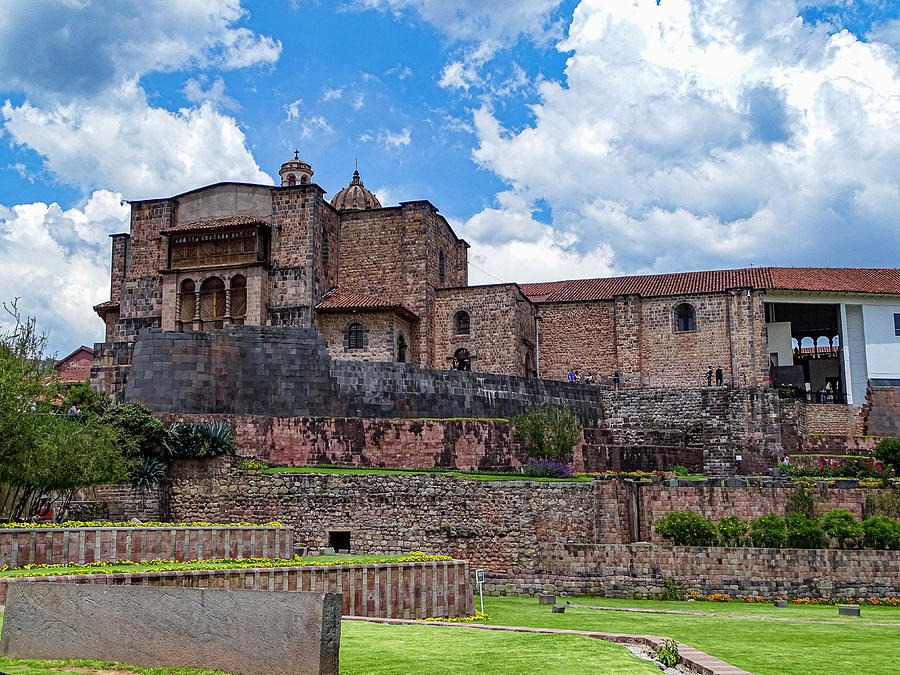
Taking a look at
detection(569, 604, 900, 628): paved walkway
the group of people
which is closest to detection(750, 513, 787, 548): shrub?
detection(569, 604, 900, 628): paved walkway

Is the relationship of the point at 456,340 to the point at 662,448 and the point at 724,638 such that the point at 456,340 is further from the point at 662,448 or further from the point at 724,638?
the point at 724,638

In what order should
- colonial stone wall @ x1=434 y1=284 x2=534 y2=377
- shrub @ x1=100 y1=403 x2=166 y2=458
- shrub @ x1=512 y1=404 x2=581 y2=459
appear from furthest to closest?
colonial stone wall @ x1=434 y1=284 x2=534 y2=377, shrub @ x1=512 y1=404 x2=581 y2=459, shrub @ x1=100 y1=403 x2=166 y2=458

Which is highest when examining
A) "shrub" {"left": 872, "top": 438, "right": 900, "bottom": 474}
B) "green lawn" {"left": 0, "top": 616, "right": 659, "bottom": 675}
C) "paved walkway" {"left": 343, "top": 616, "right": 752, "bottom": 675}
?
"shrub" {"left": 872, "top": 438, "right": 900, "bottom": 474}

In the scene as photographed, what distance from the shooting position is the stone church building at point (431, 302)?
39.7 meters

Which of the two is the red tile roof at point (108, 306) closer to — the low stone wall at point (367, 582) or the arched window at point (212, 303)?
the arched window at point (212, 303)

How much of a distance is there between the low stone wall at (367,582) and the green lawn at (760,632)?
3.25 feet

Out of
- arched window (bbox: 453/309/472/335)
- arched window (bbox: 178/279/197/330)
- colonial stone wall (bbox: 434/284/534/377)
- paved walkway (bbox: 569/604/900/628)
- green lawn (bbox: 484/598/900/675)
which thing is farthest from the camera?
arched window (bbox: 453/309/472/335)

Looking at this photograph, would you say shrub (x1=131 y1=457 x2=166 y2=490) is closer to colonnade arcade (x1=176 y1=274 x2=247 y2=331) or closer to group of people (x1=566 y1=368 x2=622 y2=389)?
colonnade arcade (x1=176 y1=274 x2=247 y2=331)

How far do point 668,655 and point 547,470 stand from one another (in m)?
17.7

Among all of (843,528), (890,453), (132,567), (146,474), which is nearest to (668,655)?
(132,567)

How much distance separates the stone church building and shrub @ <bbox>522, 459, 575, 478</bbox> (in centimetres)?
1302

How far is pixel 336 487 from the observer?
79.6ft

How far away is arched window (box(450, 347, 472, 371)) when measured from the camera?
135 feet

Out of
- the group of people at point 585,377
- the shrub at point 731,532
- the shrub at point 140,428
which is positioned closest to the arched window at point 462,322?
the group of people at point 585,377
